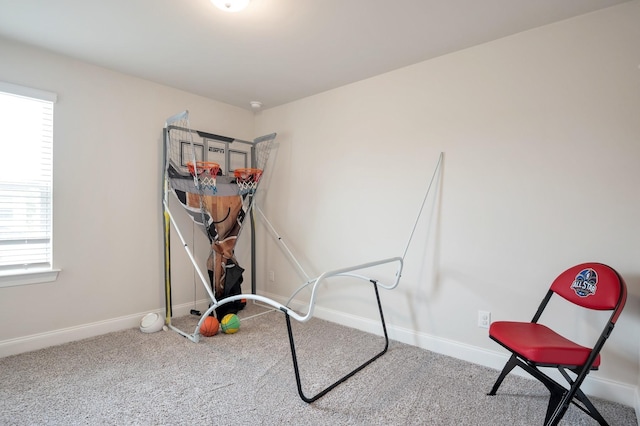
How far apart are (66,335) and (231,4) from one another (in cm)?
265

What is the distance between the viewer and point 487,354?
2199mm

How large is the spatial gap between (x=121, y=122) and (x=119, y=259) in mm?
1169

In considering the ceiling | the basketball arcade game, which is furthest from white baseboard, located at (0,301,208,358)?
the ceiling

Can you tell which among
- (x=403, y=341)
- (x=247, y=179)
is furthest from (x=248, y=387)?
(x=247, y=179)

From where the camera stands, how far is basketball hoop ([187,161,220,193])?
281 centimetres

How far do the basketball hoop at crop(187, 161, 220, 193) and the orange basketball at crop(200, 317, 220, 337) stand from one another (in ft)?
3.70

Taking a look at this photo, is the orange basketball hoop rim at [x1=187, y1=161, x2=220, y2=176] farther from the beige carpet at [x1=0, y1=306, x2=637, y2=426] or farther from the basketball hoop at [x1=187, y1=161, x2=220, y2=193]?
the beige carpet at [x1=0, y1=306, x2=637, y2=426]

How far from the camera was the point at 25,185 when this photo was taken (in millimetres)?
2340

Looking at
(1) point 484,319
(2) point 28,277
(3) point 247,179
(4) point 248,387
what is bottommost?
(4) point 248,387

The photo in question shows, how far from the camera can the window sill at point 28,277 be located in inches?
88.5

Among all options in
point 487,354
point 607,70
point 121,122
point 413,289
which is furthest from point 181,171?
point 607,70

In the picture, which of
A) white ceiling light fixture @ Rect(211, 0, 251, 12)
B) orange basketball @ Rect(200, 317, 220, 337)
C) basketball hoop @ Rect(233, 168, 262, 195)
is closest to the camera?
white ceiling light fixture @ Rect(211, 0, 251, 12)

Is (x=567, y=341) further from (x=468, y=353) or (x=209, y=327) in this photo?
(x=209, y=327)

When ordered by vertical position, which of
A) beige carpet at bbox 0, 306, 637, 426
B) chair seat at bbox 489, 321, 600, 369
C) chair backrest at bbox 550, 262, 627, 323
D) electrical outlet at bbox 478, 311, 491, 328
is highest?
chair backrest at bbox 550, 262, 627, 323
